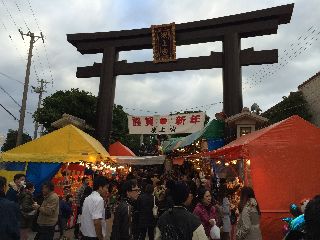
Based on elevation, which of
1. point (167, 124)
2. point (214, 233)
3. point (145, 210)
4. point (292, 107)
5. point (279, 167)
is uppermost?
point (292, 107)

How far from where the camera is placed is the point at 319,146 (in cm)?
1012

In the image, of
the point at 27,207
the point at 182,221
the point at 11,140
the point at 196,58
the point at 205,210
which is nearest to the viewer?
the point at 182,221

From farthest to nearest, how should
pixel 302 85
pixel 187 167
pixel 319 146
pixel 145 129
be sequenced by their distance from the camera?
pixel 302 85
pixel 145 129
pixel 187 167
pixel 319 146

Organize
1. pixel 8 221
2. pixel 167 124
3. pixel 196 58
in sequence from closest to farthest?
pixel 8 221, pixel 196 58, pixel 167 124

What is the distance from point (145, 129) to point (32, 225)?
41.9 ft

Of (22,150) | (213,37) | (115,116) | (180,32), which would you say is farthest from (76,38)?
(115,116)

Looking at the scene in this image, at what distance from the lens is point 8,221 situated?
4.77 m

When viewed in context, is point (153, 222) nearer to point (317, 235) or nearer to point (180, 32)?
point (317, 235)

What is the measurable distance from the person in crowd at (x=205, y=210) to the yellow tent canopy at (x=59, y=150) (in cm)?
720

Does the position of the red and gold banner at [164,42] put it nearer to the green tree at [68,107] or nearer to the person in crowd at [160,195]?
the person in crowd at [160,195]

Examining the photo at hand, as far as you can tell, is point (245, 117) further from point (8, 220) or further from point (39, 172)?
point (8, 220)

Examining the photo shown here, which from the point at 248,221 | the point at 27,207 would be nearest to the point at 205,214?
the point at 248,221

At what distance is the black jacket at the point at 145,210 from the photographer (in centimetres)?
923

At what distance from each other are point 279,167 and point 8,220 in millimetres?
7473
